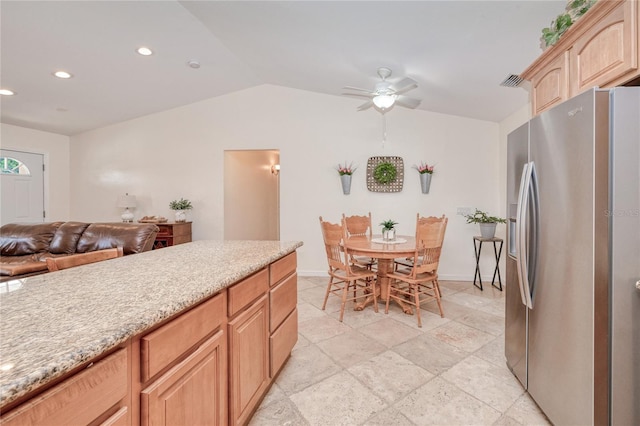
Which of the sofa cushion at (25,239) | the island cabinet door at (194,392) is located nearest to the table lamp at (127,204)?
the sofa cushion at (25,239)

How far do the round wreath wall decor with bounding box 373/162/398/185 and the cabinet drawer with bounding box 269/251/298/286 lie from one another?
265cm

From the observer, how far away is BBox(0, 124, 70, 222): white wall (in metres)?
5.12

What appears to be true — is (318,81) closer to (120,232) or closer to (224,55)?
(224,55)

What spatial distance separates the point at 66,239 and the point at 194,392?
12.9 ft

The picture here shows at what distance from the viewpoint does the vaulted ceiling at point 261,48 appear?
90.4 inches

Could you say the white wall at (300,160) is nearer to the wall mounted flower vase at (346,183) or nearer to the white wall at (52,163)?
the wall mounted flower vase at (346,183)

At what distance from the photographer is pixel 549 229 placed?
1.49m

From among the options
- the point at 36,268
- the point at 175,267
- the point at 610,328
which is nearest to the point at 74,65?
the point at 36,268

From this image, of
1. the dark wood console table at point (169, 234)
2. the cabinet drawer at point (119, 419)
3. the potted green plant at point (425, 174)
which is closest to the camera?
the cabinet drawer at point (119, 419)

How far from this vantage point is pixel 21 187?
16.6 feet

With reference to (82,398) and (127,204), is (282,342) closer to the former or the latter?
(82,398)

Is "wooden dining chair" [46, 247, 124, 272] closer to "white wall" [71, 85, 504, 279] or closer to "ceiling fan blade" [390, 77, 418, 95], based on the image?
"ceiling fan blade" [390, 77, 418, 95]

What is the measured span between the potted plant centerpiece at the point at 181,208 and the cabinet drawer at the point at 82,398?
453cm

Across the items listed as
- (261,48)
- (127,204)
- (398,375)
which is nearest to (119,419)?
(398,375)
